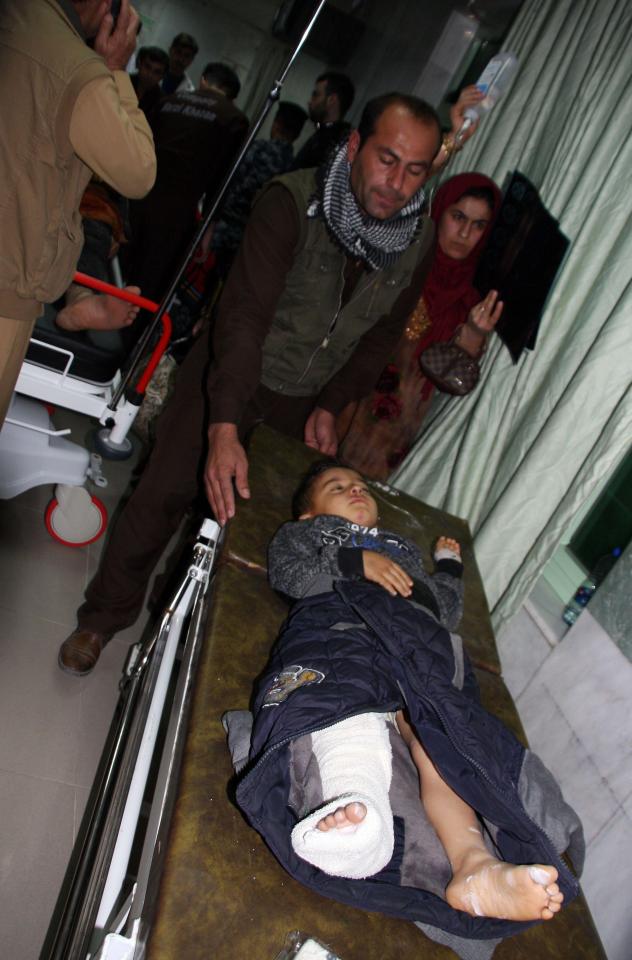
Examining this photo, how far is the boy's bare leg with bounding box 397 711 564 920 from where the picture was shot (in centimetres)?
107

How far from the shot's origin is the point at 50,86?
4.95 ft

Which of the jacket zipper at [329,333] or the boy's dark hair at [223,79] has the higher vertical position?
the boy's dark hair at [223,79]

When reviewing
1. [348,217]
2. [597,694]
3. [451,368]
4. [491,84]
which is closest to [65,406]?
[348,217]

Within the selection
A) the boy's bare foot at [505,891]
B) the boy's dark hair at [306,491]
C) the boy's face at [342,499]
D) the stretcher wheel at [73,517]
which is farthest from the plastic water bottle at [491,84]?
the boy's bare foot at [505,891]

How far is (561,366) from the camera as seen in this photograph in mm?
2666

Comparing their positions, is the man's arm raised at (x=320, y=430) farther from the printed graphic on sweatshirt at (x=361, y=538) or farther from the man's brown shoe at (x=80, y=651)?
the man's brown shoe at (x=80, y=651)

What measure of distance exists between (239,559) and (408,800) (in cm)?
A: 75

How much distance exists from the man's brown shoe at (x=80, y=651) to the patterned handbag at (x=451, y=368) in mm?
1810

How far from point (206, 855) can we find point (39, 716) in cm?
127

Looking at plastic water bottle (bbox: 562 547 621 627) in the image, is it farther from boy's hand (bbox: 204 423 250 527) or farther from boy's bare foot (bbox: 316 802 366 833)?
boy's bare foot (bbox: 316 802 366 833)

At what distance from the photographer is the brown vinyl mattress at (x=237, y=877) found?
101 centimetres

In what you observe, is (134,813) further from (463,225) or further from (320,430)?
(463,225)

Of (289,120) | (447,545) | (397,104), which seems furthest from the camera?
(289,120)

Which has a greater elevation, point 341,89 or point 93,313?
point 341,89
